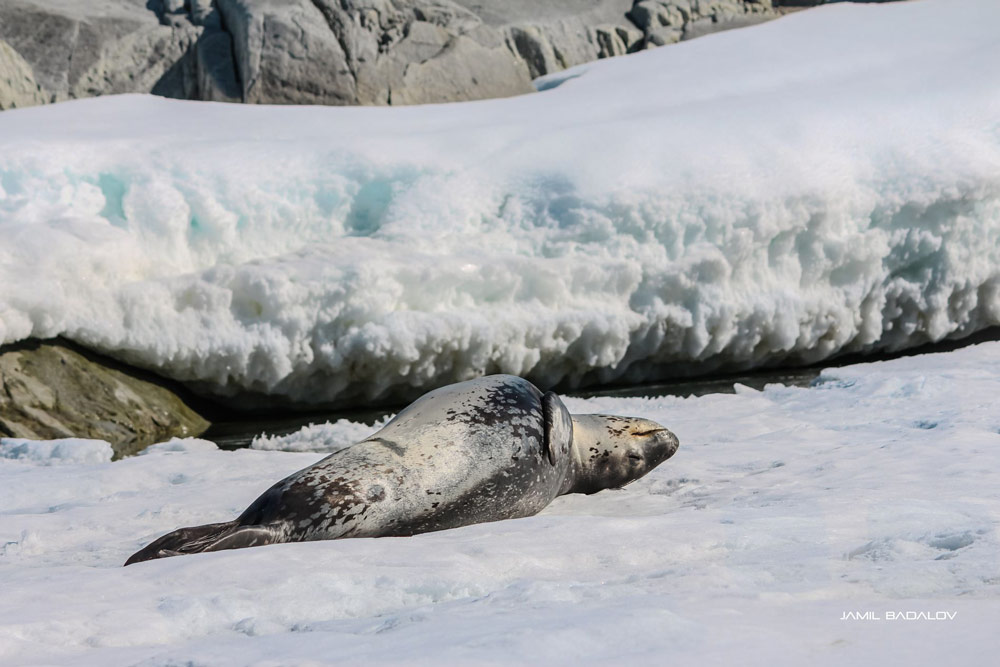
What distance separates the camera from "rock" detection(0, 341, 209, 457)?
14.5 ft

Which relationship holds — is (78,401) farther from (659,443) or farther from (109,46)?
(109,46)

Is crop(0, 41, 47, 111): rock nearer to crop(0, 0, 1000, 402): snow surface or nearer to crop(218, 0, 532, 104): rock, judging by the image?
crop(218, 0, 532, 104): rock

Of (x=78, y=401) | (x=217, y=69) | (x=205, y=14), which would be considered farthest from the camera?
(x=205, y=14)

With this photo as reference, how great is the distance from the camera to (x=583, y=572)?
2.03m

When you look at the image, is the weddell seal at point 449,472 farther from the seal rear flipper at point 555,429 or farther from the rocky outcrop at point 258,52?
the rocky outcrop at point 258,52

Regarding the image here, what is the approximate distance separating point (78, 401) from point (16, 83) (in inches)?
171

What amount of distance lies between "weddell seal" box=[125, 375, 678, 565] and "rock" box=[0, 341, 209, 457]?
197 centimetres

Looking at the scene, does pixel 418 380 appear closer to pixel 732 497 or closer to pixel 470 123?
pixel 470 123

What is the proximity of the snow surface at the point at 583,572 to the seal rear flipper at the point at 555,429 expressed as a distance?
173mm

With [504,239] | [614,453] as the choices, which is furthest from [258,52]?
[614,453]

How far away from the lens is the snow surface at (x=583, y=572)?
146cm

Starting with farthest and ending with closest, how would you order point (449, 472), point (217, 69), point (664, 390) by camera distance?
point (217, 69), point (664, 390), point (449, 472)

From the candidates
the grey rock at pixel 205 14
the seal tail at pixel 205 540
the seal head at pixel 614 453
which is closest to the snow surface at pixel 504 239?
the seal head at pixel 614 453

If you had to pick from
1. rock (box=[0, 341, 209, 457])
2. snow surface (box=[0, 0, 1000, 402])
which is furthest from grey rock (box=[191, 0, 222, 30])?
rock (box=[0, 341, 209, 457])
